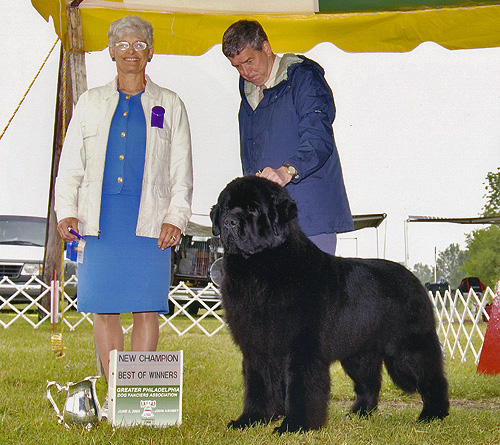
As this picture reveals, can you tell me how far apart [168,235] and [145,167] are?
36 cm

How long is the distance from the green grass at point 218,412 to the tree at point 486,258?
10.0 metres

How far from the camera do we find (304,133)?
2.72 m

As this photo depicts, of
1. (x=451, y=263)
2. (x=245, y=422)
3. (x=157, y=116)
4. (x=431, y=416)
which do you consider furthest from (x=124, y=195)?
(x=451, y=263)

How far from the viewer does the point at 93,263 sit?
285cm

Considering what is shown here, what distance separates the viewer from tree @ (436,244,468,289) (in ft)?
37.7

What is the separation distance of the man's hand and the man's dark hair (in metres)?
0.64

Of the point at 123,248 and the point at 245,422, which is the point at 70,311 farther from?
the point at 245,422

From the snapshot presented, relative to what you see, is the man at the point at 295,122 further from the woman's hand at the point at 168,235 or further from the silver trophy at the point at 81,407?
the silver trophy at the point at 81,407

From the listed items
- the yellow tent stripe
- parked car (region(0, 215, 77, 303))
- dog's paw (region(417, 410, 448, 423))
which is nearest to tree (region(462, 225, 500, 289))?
parked car (region(0, 215, 77, 303))

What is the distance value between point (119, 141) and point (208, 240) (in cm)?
835

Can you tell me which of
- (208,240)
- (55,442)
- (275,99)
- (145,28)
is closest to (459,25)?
(275,99)

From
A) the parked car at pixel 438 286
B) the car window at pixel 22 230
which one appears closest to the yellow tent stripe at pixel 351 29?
the car window at pixel 22 230

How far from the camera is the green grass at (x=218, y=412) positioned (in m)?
2.39

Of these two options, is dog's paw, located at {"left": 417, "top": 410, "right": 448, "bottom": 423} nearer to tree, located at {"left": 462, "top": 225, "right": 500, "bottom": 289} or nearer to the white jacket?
the white jacket
